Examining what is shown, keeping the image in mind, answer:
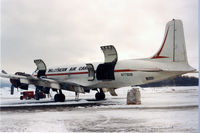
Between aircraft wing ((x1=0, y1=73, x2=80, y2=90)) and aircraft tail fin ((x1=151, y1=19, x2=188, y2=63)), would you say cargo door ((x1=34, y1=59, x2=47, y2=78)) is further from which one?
aircraft tail fin ((x1=151, y1=19, x2=188, y2=63))

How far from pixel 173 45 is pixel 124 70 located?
478cm

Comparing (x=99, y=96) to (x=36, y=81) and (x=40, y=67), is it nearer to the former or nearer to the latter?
(x=36, y=81)

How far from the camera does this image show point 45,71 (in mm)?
29922

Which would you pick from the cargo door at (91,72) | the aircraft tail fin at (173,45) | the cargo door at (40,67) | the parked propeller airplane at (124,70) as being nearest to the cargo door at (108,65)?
the parked propeller airplane at (124,70)

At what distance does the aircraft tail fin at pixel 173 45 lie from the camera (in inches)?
747

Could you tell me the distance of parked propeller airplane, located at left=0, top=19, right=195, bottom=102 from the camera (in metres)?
19.2

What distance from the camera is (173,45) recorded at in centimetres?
1945

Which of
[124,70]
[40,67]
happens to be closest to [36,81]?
[40,67]

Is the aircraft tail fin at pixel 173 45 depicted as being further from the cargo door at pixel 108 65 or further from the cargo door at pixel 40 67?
the cargo door at pixel 40 67

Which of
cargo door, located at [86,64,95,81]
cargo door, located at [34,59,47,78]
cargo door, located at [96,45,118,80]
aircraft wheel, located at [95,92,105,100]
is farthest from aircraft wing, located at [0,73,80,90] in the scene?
cargo door, located at [34,59,47,78]

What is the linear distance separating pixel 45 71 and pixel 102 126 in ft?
72.1

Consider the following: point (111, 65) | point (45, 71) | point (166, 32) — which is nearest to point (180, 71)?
point (166, 32)

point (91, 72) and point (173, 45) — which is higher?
point (173, 45)

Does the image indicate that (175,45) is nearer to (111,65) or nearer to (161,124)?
(111,65)
